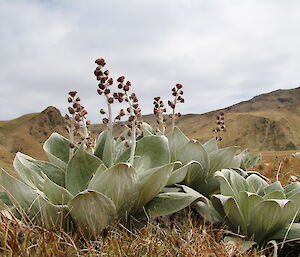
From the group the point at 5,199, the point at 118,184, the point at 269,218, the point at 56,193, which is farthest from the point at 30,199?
the point at 269,218

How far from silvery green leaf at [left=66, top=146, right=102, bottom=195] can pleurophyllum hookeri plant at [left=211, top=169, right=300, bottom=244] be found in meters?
0.94

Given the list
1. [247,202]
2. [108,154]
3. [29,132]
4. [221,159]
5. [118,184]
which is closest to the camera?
[118,184]

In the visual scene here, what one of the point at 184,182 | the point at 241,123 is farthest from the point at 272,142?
the point at 184,182

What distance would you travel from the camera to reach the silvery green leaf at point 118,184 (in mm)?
2020

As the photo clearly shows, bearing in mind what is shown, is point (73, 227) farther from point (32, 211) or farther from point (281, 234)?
point (281, 234)

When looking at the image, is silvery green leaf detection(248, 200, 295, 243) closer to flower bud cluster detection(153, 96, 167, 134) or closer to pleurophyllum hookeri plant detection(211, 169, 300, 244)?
pleurophyllum hookeri plant detection(211, 169, 300, 244)

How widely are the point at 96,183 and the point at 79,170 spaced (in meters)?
0.38

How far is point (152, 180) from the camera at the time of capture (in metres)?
2.21

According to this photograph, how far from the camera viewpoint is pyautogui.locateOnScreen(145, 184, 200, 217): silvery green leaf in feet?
7.60

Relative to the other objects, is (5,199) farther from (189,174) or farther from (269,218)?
(269,218)

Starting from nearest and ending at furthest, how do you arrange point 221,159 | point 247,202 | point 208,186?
point 247,202 < point 208,186 < point 221,159

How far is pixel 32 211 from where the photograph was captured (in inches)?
90.1

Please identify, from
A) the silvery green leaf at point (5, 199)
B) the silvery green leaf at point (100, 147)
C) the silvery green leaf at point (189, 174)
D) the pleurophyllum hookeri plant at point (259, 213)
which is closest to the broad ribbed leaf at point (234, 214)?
the pleurophyllum hookeri plant at point (259, 213)

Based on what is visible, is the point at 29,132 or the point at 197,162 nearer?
the point at 197,162
